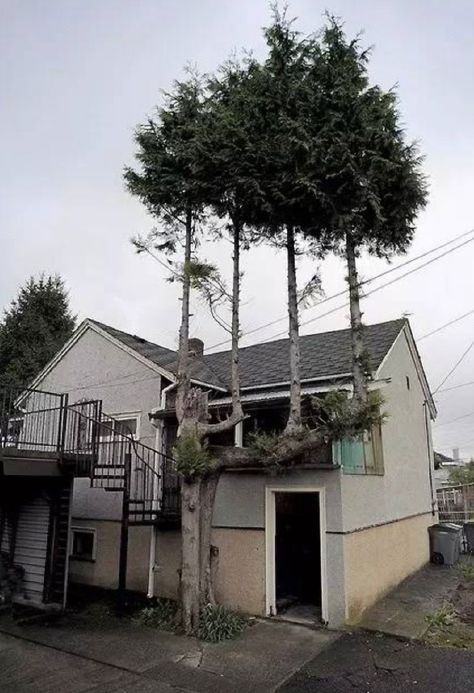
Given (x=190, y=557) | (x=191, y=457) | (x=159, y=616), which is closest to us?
(x=191, y=457)

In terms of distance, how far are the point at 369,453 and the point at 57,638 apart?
6440 millimetres

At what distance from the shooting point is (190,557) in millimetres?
7836

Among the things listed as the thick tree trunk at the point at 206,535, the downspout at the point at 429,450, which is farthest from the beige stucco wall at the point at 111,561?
the downspout at the point at 429,450

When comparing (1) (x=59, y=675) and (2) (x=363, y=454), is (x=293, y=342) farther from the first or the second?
(1) (x=59, y=675)

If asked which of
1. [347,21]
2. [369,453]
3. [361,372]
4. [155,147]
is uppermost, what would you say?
[347,21]

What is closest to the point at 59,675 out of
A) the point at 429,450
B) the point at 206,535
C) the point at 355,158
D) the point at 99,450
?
the point at 206,535

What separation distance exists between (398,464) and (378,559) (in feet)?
8.88

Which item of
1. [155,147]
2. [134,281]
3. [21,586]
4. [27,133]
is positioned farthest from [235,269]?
[21,586]

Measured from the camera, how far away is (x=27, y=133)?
1120 centimetres

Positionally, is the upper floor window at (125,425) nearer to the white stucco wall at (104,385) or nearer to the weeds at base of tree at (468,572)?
the white stucco wall at (104,385)

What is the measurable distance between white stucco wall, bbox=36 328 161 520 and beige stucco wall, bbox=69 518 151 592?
271mm

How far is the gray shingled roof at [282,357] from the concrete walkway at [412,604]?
170 inches

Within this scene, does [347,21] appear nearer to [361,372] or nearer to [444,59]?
[444,59]

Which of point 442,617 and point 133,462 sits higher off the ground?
point 133,462
